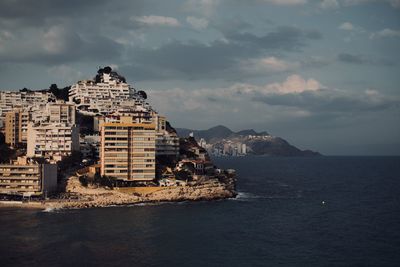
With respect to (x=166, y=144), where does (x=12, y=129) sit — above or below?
above

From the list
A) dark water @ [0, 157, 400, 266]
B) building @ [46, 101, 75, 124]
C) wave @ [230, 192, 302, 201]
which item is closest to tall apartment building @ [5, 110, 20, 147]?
Answer: building @ [46, 101, 75, 124]

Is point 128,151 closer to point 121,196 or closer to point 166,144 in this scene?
point 121,196

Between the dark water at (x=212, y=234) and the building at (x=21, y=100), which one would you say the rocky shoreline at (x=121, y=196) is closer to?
the dark water at (x=212, y=234)

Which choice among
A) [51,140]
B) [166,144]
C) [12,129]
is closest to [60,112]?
[12,129]

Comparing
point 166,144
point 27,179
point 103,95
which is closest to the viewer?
point 27,179

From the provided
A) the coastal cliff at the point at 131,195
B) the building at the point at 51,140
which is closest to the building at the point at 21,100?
the building at the point at 51,140

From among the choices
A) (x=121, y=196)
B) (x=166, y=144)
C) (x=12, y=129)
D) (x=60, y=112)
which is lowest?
(x=121, y=196)

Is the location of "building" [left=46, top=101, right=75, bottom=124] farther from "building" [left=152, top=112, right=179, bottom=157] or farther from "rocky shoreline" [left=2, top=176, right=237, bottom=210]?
"rocky shoreline" [left=2, top=176, right=237, bottom=210]
